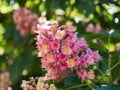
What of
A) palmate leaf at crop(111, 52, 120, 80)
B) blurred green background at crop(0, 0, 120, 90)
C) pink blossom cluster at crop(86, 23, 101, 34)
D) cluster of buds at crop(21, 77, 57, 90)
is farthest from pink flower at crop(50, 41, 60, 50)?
pink blossom cluster at crop(86, 23, 101, 34)

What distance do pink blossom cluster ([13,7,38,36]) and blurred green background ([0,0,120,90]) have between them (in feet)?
0.12

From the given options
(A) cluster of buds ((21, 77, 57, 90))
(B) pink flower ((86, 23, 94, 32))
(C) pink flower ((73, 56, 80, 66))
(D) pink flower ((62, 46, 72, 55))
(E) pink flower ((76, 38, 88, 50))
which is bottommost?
(A) cluster of buds ((21, 77, 57, 90))

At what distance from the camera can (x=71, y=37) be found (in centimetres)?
126

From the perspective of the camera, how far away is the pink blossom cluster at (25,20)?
2.88m

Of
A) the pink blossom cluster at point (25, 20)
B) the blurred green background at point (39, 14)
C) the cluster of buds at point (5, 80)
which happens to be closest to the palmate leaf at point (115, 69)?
the blurred green background at point (39, 14)

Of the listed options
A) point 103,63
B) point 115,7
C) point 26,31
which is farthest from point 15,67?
point 103,63

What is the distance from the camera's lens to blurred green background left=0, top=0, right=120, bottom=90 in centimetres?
219

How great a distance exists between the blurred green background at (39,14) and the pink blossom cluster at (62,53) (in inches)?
16.0

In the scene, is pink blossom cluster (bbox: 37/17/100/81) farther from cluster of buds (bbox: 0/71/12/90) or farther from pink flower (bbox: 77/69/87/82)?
cluster of buds (bbox: 0/71/12/90)

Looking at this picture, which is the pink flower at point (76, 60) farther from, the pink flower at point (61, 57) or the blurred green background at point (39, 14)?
the blurred green background at point (39, 14)

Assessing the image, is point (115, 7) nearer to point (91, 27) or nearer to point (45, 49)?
point (91, 27)

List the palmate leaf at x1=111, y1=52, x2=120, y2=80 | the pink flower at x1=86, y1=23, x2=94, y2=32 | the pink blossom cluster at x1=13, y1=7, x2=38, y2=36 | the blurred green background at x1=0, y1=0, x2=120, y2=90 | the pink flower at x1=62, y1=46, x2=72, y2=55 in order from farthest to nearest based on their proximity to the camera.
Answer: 1. the pink blossom cluster at x1=13, y1=7, x2=38, y2=36
2. the pink flower at x1=86, y1=23, x2=94, y2=32
3. the blurred green background at x1=0, y1=0, x2=120, y2=90
4. the palmate leaf at x1=111, y1=52, x2=120, y2=80
5. the pink flower at x1=62, y1=46, x2=72, y2=55

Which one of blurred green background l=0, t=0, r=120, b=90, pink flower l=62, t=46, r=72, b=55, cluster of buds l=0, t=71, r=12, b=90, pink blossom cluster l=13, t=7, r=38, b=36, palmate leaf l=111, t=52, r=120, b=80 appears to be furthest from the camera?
pink blossom cluster l=13, t=7, r=38, b=36

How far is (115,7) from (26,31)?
→ 3.14 feet
